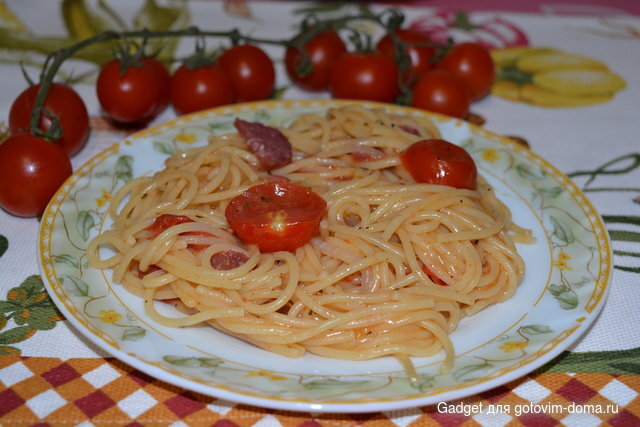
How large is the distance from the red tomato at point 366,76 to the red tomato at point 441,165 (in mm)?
1500

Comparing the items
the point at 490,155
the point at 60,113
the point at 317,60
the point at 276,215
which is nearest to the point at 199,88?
the point at 60,113

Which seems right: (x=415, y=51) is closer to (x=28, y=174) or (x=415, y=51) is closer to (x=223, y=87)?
(x=223, y=87)

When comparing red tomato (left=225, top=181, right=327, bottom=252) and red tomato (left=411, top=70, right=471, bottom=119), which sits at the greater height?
red tomato (left=411, top=70, right=471, bottom=119)

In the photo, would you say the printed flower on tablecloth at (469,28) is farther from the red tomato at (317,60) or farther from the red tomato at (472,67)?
the red tomato at (317,60)

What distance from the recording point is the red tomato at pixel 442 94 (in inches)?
204

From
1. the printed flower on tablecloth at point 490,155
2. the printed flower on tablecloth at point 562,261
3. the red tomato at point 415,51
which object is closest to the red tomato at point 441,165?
the printed flower on tablecloth at point 490,155

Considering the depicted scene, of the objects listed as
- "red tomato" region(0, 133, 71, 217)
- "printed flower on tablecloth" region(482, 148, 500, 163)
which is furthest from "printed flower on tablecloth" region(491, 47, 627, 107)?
"red tomato" region(0, 133, 71, 217)

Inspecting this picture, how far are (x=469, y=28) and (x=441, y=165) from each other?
367 centimetres

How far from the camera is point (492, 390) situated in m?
3.03

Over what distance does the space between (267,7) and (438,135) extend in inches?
137

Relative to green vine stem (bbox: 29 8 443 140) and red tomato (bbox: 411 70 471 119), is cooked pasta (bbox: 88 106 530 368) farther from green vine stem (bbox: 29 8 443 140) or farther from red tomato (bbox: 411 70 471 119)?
green vine stem (bbox: 29 8 443 140)

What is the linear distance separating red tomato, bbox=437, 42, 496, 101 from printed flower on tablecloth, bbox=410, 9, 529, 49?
3.39 ft

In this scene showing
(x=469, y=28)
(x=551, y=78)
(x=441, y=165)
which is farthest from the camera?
(x=469, y=28)

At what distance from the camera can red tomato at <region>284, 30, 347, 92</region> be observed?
5719 millimetres
